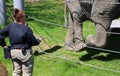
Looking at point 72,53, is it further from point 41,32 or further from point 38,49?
point 41,32

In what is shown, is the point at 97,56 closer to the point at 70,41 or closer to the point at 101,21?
the point at 70,41

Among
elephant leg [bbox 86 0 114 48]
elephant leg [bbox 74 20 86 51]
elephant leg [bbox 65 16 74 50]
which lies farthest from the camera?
elephant leg [bbox 65 16 74 50]

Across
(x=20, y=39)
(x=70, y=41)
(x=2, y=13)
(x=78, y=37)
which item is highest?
(x=20, y=39)

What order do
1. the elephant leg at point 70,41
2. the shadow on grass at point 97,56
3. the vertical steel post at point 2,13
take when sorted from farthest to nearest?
the vertical steel post at point 2,13 < the elephant leg at point 70,41 < the shadow on grass at point 97,56

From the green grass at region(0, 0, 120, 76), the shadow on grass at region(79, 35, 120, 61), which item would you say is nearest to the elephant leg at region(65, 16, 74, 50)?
the green grass at region(0, 0, 120, 76)

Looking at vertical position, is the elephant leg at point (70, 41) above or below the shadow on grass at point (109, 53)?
above

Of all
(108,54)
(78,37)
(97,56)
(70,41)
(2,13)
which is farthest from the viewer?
(2,13)

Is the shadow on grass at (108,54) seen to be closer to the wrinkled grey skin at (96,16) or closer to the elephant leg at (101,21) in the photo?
the wrinkled grey skin at (96,16)

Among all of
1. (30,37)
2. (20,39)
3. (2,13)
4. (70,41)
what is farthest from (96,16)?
(2,13)

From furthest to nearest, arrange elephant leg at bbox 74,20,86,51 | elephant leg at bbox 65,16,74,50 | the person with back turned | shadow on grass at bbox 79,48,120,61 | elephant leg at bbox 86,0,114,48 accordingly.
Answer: elephant leg at bbox 65,16,74,50, shadow on grass at bbox 79,48,120,61, elephant leg at bbox 74,20,86,51, elephant leg at bbox 86,0,114,48, the person with back turned

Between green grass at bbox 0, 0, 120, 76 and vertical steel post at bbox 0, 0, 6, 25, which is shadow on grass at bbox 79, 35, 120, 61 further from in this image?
vertical steel post at bbox 0, 0, 6, 25

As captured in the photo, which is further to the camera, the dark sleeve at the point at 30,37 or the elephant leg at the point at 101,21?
the elephant leg at the point at 101,21

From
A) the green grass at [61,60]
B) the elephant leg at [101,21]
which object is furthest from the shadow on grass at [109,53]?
the elephant leg at [101,21]

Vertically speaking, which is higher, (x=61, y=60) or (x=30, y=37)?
(x=30, y=37)
